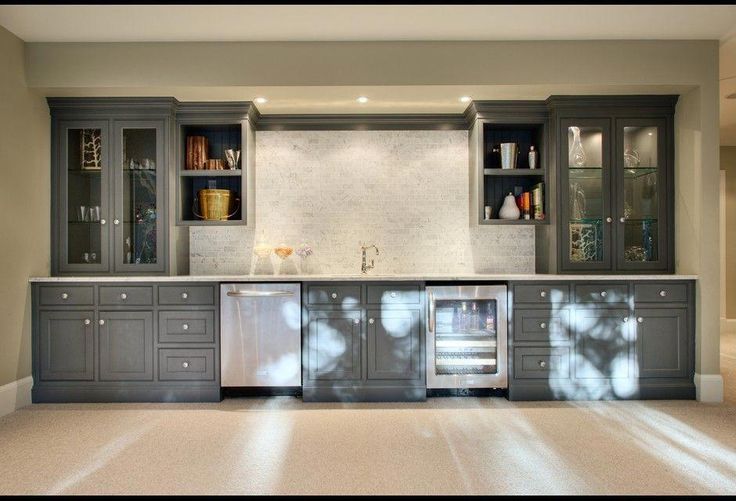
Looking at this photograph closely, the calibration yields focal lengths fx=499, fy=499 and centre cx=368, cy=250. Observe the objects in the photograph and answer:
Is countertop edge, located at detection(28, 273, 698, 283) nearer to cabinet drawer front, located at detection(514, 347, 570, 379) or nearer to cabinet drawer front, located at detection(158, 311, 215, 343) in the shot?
cabinet drawer front, located at detection(158, 311, 215, 343)

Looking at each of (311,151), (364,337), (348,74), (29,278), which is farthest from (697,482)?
(29,278)

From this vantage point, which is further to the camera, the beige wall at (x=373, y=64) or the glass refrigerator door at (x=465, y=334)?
the glass refrigerator door at (x=465, y=334)

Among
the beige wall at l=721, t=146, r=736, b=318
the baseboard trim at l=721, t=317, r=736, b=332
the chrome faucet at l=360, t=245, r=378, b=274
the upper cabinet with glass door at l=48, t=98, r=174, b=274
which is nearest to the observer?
the upper cabinet with glass door at l=48, t=98, r=174, b=274

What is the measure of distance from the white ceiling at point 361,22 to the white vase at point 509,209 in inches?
51.7

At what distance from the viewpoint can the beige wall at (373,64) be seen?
3709 millimetres

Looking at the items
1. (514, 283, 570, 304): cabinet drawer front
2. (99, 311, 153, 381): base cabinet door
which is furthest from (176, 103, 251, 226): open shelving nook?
(514, 283, 570, 304): cabinet drawer front

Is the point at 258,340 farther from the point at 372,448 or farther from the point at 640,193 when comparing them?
the point at 640,193

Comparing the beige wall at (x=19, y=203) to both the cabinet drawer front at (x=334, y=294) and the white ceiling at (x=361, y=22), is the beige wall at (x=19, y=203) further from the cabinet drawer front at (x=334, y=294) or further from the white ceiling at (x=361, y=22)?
the cabinet drawer front at (x=334, y=294)

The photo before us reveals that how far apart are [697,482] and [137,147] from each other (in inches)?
169

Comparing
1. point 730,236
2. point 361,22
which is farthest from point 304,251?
point 730,236

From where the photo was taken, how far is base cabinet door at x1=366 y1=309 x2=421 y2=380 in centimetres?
378

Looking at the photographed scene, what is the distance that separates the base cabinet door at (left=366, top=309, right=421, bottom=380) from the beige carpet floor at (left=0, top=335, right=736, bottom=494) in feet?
0.83

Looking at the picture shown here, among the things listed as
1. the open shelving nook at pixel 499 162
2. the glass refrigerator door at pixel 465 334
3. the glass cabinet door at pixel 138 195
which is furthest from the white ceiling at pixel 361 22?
the glass refrigerator door at pixel 465 334

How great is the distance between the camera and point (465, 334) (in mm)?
3873
